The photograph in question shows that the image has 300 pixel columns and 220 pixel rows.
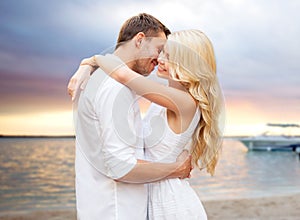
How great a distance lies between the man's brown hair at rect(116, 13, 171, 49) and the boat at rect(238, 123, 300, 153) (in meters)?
33.0

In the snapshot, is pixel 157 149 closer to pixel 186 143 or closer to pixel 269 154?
pixel 186 143

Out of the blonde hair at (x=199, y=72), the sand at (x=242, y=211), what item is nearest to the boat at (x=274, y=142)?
the sand at (x=242, y=211)

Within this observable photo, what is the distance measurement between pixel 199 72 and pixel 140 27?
39 cm

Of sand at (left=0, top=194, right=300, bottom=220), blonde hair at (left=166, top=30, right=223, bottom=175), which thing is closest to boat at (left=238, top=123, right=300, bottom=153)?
sand at (left=0, top=194, right=300, bottom=220)

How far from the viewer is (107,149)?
1.71 m

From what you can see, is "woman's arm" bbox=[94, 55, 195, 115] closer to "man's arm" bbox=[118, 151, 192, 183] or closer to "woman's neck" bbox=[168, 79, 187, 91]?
"woman's neck" bbox=[168, 79, 187, 91]

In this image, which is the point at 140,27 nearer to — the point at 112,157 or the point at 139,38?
the point at 139,38

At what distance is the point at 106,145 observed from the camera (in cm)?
171

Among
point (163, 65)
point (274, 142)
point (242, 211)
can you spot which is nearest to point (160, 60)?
point (163, 65)

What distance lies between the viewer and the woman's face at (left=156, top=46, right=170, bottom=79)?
1.93 meters

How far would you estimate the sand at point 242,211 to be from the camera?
315 inches

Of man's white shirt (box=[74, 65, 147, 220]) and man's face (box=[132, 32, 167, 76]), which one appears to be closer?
man's white shirt (box=[74, 65, 147, 220])

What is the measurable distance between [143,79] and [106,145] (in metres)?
0.34

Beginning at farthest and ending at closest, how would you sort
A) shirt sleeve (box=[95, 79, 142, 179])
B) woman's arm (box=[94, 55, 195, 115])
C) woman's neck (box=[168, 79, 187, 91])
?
woman's neck (box=[168, 79, 187, 91]) → woman's arm (box=[94, 55, 195, 115]) → shirt sleeve (box=[95, 79, 142, 179])
